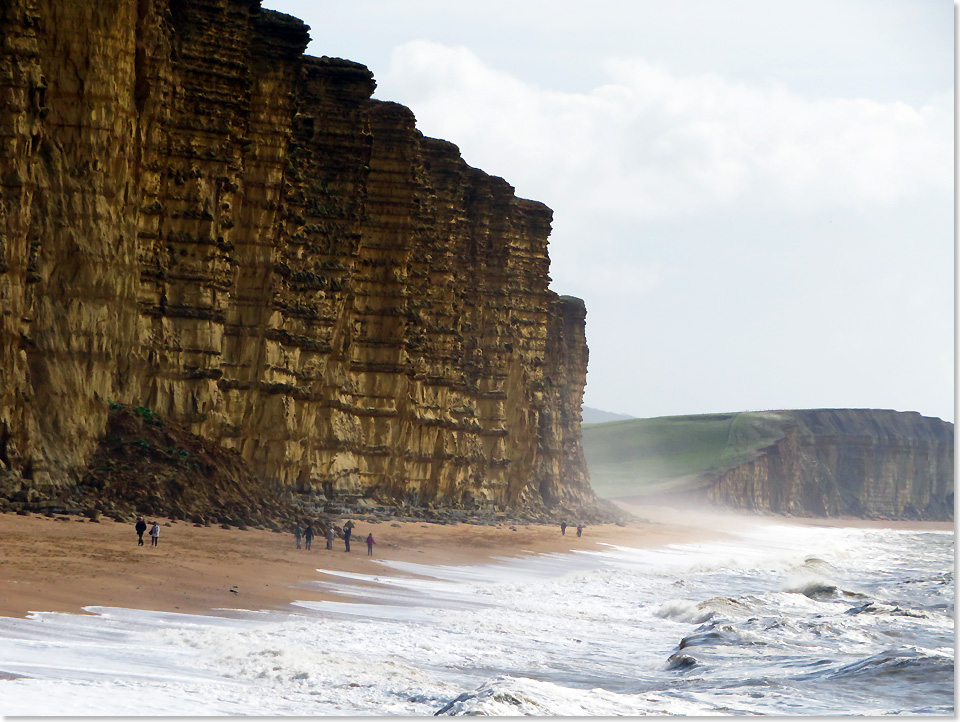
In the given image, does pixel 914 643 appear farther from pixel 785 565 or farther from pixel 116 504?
pixel 785 565

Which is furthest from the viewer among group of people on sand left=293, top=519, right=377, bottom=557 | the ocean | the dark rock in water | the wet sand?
group of people on sand left=293, top=519, right=377, bottom=557

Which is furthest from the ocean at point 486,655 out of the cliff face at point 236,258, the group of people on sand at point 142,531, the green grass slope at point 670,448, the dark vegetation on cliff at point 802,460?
the dark vegetation on cliff at point 802,460

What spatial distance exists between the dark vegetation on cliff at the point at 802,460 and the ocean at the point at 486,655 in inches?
4320

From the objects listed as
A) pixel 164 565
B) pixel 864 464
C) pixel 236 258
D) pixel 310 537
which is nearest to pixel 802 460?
pixel 864 464

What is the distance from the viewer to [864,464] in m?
159

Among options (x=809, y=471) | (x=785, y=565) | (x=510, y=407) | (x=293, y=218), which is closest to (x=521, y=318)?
(x=510, y=407)

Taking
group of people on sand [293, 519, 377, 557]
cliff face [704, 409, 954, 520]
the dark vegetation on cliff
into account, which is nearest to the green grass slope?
the dark vegetation on cliff

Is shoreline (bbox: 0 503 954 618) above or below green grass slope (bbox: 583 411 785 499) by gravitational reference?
below

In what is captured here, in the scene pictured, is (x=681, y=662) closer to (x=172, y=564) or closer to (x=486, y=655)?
(x=486, y=655)

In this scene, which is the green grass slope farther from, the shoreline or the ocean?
the ocean

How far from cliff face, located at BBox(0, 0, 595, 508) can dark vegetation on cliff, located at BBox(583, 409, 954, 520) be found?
84079 mm

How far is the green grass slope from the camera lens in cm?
13975

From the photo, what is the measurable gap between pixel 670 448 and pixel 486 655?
152m

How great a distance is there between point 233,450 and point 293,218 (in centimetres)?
926
